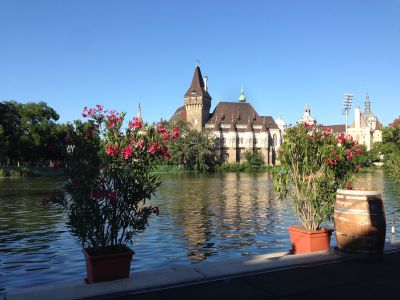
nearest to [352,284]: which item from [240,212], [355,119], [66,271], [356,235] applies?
[356,235]

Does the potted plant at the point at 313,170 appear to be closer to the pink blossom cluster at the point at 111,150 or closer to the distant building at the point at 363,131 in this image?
the pink blossom cluster at the point at 111,150

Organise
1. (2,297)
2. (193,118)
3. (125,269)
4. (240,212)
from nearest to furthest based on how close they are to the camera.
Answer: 1. (2,297)
2. (125,269)
3. (240,212)
4. (193,118)

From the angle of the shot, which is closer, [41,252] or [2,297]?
[2,297]

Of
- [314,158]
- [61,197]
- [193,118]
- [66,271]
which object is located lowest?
[66,271]

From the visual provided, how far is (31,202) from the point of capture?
86.4 feet

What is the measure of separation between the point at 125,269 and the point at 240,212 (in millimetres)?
15756

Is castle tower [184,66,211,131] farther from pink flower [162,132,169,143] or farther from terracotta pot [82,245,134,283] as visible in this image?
terracotta pot [82,245,134,283]

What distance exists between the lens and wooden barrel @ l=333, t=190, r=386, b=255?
745cm

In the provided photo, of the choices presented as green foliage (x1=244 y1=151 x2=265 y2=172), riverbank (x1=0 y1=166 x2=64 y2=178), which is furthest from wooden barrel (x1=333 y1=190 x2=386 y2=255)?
→ green foliage (x1=244 y1=151 x2=265 y2=172)

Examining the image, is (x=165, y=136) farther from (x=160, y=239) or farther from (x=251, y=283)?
(x=160, y=239)

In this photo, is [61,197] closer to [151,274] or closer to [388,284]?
[151,274]

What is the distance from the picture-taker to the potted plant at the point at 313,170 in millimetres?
8828

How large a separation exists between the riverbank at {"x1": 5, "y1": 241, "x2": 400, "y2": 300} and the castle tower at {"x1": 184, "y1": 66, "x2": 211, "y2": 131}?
100 metres

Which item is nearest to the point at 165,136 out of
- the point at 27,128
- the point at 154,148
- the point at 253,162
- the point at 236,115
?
the point at 154,148
